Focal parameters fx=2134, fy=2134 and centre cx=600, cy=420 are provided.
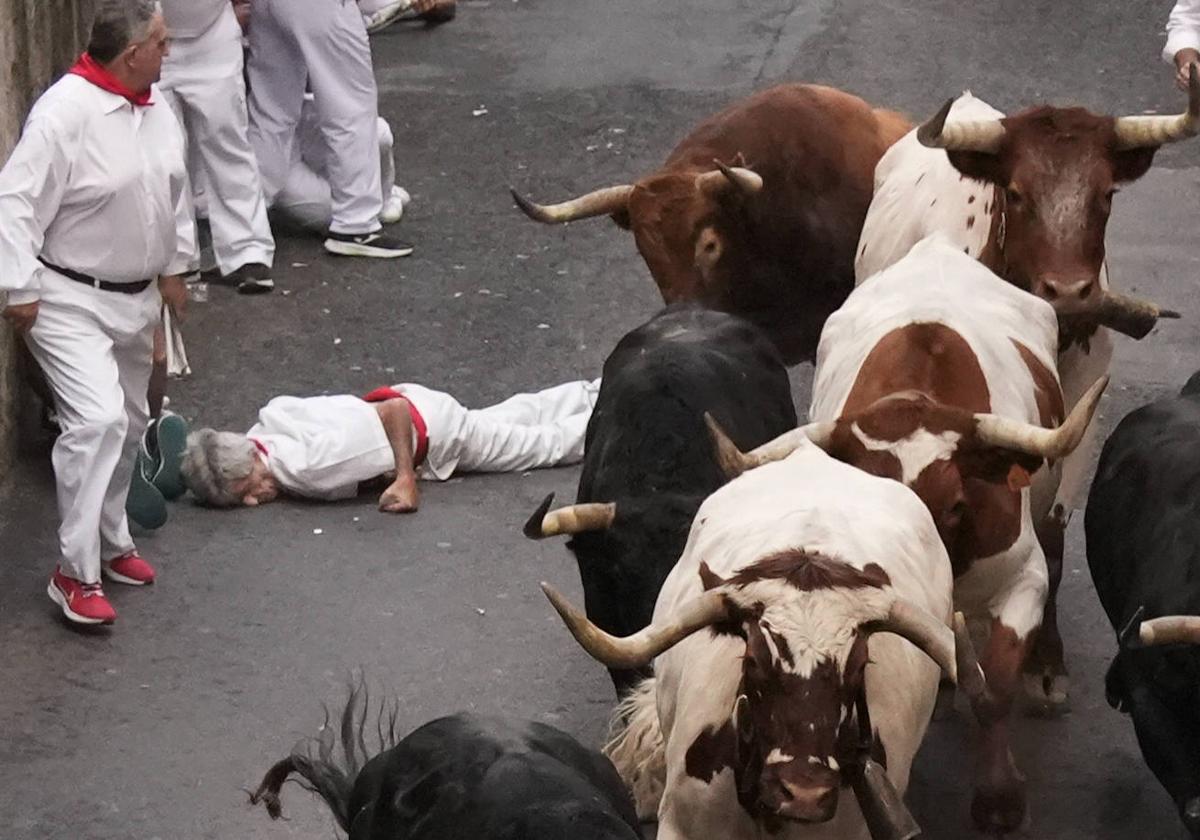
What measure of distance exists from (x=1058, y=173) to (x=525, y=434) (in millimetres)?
3069

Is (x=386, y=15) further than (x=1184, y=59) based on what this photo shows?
Yes

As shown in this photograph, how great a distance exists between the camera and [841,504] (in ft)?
17.3

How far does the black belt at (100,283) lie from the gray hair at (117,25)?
2.49ft

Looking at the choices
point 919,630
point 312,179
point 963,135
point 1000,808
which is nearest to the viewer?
point 919,630

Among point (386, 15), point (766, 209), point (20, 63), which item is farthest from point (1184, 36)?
point (386, 15)

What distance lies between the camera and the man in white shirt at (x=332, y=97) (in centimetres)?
1141

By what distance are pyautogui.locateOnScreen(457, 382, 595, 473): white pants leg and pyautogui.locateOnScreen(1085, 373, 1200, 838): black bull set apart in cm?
278

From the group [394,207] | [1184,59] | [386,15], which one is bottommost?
[386,15]

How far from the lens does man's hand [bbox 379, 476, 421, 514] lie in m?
8.77

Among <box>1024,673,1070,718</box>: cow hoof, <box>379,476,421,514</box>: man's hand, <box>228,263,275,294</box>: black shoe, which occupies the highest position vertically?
<box>1024,673,1070,718</box>: cow hoof

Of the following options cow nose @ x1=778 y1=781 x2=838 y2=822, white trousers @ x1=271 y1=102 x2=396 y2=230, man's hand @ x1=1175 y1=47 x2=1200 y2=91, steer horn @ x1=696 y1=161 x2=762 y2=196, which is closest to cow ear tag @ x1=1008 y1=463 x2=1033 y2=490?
cow nose @ x1=778 y1=781 x2=838 y2=822

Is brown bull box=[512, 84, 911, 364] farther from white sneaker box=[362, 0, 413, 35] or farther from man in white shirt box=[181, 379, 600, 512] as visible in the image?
white sneaker box=[362, 0, 413, 35]

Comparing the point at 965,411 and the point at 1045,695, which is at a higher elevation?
the point at 965,411

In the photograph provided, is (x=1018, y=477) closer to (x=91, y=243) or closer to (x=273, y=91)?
(x=91, y=243)
